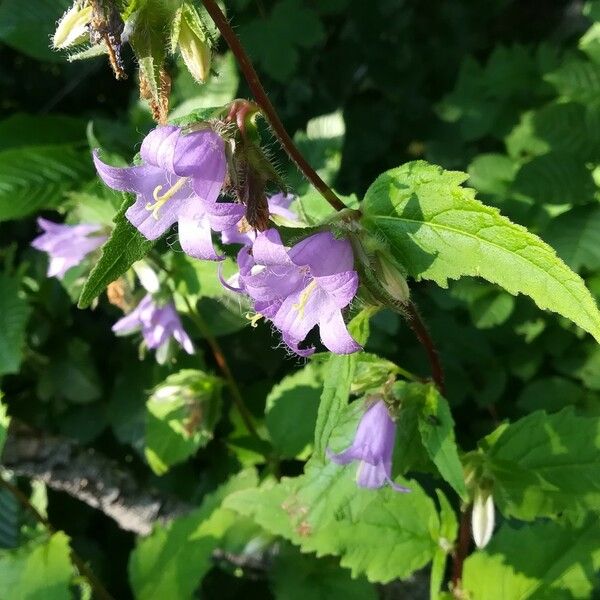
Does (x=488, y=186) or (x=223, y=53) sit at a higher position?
(x=223, y=53)

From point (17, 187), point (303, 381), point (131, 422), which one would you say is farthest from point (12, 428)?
point (303, 381)

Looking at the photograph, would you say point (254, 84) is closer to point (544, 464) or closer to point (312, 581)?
point (544, 464)

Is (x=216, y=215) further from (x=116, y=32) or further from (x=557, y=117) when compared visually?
(x=557, y=117)

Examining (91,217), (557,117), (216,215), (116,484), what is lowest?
(116,484)

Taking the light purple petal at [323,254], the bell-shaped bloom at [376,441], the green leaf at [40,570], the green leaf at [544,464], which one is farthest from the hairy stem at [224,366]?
the light purple petal at [323,254]

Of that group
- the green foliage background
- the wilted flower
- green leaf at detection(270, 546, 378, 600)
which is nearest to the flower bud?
the wilted flower

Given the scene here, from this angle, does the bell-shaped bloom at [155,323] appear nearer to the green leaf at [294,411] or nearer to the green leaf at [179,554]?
the green leaf at [294,411]
